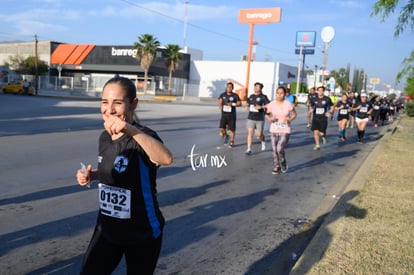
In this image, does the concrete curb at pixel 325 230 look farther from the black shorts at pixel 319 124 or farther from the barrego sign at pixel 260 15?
the barrego sign at pixel 260 15

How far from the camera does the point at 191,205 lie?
573 cm

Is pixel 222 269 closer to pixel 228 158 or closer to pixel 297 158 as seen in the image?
pixel 228 158

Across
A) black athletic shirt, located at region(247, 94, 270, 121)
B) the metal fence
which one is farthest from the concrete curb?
the metal fence

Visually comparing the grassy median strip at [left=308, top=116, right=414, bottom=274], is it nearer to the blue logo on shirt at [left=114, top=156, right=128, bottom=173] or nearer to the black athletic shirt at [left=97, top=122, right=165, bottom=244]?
the black athletic shirt at [left=97, top=122, right=165, bottom=244]

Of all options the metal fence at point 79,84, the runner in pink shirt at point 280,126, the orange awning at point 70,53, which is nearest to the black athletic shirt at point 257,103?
the runner in pink shirt at point 280,126

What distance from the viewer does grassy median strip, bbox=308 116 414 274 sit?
365 centimetres

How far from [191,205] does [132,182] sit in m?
3.57

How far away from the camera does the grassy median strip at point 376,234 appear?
12.0ft

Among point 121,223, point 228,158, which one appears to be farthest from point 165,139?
point 121,223

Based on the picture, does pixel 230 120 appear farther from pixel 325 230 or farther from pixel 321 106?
pixel 325 230

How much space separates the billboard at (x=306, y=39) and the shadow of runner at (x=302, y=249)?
5896cm

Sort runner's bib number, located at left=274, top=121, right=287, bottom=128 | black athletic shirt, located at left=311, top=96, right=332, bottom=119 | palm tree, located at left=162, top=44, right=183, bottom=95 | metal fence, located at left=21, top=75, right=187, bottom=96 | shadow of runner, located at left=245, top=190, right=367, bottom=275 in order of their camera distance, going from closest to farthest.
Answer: shadow of runner, located at left=245, top=190, right=367, bottom=275 < runner's bib number, located at left=274, top=121, right=287, bottom=128 < black athletic shirt, located at left=311, top=96, right=332, bottom=119 < metal fence, located at left=21, top=75, right=187, bottom=96 < palm tree, located at left=162, top=44, right=183, bottom=95

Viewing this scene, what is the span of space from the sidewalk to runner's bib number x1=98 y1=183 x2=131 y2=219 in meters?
2.01

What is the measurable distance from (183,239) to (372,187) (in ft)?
13.2
